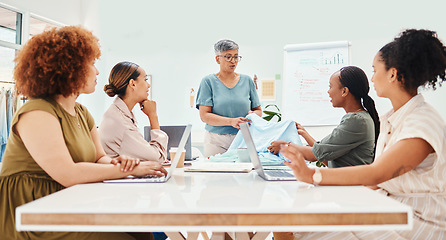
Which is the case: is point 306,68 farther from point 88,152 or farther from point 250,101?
point 88,152

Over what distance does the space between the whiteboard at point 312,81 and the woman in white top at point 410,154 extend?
9.37 ft

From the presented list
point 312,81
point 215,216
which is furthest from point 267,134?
point 312,81

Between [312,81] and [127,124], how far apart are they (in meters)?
2.87

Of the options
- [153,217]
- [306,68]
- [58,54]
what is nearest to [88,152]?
[58,54]

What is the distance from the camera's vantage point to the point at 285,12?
15.1 ft

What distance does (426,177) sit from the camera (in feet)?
3.77

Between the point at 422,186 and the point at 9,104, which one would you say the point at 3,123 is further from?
the point at 422,186

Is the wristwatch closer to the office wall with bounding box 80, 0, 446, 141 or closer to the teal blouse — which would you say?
the teal blouse

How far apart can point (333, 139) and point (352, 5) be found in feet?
10.4

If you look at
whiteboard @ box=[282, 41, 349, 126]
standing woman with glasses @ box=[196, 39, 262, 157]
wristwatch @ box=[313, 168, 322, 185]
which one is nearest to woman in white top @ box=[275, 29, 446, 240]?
wristwatch @ box=[313, 168, 322, 185]

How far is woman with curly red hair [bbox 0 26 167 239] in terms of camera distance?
114 cm

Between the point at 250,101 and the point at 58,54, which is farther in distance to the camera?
the point at 250,101

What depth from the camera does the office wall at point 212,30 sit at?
421 cm

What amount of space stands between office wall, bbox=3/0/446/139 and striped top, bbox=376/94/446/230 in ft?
9.95
